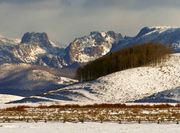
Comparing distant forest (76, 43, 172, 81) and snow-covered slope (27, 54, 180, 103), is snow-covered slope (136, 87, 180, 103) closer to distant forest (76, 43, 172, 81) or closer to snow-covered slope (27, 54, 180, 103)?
snow-covered slope (27, 54, 180, 103)

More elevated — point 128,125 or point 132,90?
point 132,90

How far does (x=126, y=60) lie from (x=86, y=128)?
137 m

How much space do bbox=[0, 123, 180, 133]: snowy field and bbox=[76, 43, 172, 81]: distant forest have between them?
125 m

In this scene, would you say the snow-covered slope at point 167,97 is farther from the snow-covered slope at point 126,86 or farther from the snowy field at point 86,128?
the snowy field at point 86,128

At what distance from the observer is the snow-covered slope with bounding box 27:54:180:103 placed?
136m

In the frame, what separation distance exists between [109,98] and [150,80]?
2367 centimetres

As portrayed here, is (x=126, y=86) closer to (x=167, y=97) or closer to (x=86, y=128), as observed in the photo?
(x=167, y=97)

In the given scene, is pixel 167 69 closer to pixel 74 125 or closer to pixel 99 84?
pixel 99 84

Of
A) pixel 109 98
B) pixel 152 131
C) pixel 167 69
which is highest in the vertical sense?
pixel 167 69

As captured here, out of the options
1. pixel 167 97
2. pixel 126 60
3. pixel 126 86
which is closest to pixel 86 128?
pixel 167 97

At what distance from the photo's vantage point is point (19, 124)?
183 ft

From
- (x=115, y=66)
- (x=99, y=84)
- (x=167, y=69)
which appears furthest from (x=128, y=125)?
(x=115, y=66)

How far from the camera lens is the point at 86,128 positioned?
50.5 m

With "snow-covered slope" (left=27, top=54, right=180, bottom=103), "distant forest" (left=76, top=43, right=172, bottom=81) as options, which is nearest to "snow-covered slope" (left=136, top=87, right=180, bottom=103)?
"snow-covered slope" (left=27, top=54, right=180, bottom=103)
